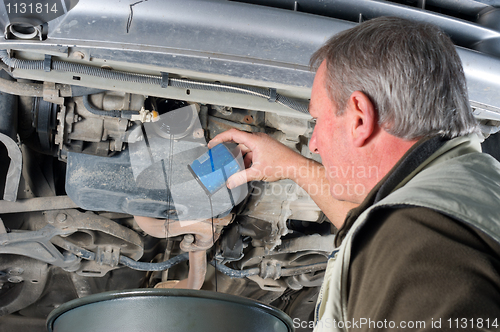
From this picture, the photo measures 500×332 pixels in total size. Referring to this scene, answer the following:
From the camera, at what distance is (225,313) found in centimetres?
141

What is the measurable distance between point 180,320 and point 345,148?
80cm

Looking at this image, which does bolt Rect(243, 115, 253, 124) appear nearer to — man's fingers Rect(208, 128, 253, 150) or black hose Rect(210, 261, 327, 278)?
man's fingers Rect(208, 128, 253, 150)

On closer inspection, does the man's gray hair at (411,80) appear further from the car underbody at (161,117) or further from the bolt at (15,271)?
the bolt at (15,271)

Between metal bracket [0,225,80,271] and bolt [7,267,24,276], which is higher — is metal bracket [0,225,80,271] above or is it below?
above

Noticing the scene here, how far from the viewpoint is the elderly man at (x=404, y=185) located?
60cm

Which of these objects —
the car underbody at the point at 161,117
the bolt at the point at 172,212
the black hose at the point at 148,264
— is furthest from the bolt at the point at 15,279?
the bolt at the point at 172,212

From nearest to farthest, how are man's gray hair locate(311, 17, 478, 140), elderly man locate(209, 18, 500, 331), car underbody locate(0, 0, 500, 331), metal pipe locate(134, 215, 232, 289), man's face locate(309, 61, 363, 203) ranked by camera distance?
elderly man locate(209, 18, 500, 331) → man's gray hair locate(311, 17, 478, 140) → man's face locate(309, 61, 363, 203) → car underbody locate(0, 0, 500, 331) → metal pipe locate(134, 215, 232, 289)

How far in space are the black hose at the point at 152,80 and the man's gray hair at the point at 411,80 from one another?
0.51 m

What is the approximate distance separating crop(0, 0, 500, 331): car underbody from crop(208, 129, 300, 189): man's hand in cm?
12

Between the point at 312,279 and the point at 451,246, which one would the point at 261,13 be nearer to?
the point at 451,246

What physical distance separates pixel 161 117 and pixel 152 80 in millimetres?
241

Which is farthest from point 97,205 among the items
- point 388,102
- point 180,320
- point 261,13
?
point 388,102

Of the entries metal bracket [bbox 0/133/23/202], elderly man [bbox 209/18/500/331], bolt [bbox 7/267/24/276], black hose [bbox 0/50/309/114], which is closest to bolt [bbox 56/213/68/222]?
metal bracket [bbox 0/133/23/202]

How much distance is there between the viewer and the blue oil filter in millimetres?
1541
